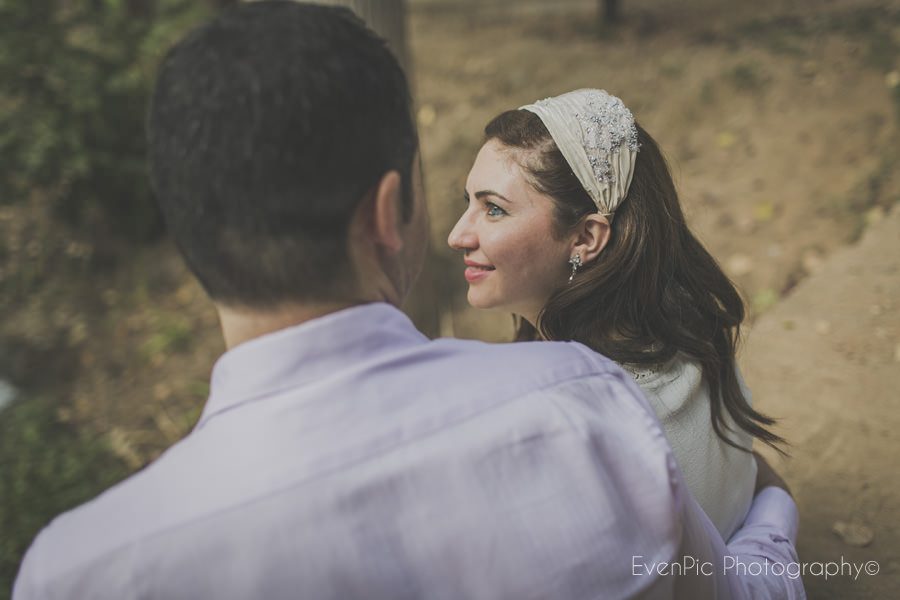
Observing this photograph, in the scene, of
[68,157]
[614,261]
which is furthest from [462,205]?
[614,261]

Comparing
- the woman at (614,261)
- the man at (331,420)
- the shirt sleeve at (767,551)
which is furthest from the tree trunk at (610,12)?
the man at (331,420)

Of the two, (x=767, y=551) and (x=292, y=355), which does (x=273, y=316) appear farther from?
(x=767, y=551)

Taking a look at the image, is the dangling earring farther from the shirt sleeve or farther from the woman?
the shirt sleeve

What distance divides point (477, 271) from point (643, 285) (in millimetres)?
496

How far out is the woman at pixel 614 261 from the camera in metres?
2.06

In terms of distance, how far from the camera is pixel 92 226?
629 centimetres

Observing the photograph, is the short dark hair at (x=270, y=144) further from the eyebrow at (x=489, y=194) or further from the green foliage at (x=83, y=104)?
the green foliage at (x=83, y=104)

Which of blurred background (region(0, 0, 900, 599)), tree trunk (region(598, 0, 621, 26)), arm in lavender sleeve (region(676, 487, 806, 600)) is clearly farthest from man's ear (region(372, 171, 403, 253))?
tree trunk (region(598, 0, 621, 26))

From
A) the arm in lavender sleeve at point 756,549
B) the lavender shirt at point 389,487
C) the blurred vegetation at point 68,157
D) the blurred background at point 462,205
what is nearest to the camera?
the lavender shirt at point 389,487

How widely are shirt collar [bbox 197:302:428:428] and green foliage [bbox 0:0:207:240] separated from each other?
194 inches

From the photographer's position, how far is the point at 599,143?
208 centimetres

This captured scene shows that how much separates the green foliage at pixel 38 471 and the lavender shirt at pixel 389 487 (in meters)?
2.97

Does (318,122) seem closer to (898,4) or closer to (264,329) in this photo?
(264,329)

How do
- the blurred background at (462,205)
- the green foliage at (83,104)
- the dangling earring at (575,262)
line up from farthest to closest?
1. the green foliage at (83,104)
2. the blurred background at (462,205)
3. the dangling earring at (575,262)
